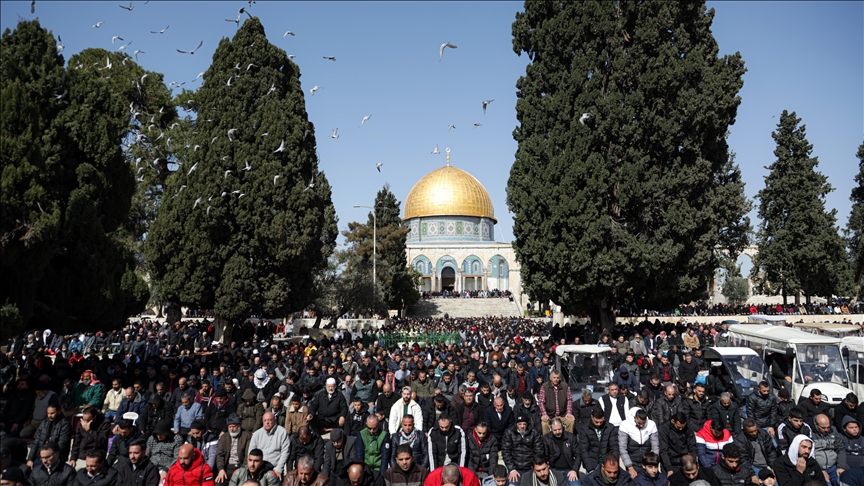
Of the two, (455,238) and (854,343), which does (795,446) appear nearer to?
(854,343)

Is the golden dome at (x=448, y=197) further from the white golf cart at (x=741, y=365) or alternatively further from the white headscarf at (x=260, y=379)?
the white headscarf at (x=260, y=379)

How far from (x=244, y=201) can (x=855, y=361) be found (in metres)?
16.6

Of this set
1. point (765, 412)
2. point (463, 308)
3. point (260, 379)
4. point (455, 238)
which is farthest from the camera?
point (455, 238)

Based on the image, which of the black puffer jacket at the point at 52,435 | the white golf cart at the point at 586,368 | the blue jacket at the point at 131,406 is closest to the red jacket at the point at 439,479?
the black puffer jacket at the point at 52,435

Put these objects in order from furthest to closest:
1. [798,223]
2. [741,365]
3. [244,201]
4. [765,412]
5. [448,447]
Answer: [798,223], [244,201], [741,365], [765,412], [448,447]

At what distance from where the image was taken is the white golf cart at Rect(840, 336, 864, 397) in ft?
35.0

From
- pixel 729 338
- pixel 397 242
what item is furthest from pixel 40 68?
pixel 397 242

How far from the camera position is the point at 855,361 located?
432 inches

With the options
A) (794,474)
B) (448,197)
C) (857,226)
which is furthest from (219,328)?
(448,197)

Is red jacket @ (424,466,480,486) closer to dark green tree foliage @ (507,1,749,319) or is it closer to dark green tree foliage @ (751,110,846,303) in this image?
dark green tree foliage @ (507,1,749,319)

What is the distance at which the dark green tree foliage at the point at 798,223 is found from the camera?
31016 mm

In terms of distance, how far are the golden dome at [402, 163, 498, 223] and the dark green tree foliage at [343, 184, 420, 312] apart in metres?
20.4

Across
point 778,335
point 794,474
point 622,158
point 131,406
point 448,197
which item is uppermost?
point 448,197

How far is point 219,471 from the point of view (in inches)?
255
